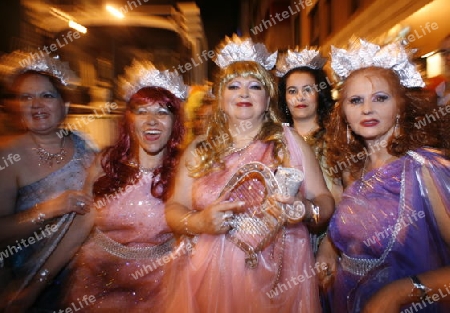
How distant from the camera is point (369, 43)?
2121 millimetres

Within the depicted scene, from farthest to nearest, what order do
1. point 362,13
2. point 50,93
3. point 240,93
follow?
point 362,13 → point 50,93 → point 240,93

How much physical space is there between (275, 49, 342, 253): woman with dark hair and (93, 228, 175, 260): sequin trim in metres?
1.43

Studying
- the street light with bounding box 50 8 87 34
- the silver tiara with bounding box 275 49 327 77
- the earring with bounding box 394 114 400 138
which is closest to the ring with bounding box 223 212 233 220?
the earring with bounding box 394 114 400 138

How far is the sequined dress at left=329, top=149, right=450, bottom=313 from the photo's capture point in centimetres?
175

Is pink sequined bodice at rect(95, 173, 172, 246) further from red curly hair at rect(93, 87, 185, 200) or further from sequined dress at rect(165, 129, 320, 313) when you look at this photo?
sequined dress at rect(165, 129, 320, 313)

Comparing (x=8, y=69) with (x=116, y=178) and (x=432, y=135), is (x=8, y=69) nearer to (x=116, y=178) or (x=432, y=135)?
(x=116, y=178)

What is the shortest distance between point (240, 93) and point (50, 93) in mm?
1394

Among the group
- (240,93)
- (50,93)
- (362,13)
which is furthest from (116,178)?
(362,13)

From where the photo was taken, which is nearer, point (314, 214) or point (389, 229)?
point (389, 229)

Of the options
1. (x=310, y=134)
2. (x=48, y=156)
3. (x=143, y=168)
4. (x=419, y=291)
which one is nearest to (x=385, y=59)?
(x=310, y=134)

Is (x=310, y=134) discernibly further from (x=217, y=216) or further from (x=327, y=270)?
(x=217, y=216)

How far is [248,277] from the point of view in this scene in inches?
79.3

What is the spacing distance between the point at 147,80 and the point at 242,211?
1.19 m

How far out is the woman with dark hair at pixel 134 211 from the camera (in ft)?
7.88
